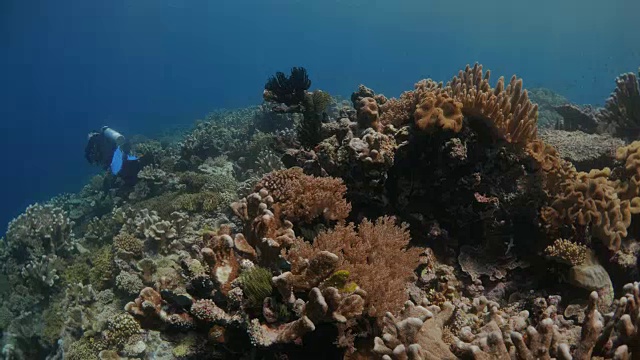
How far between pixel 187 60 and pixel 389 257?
188 m

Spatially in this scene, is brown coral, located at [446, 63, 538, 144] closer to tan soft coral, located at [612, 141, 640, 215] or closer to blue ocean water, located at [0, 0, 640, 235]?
tan soft coral, located at [612, 141, 640, 215]

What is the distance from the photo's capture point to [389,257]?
3867mm

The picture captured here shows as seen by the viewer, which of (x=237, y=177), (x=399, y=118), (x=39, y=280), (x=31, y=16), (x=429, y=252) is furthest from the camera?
(x=31, y=16)

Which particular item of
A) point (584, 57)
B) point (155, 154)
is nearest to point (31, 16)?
point (155, 154)

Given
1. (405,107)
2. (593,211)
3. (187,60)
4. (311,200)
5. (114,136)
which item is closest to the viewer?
(311,200)

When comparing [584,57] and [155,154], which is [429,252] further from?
[584,57]

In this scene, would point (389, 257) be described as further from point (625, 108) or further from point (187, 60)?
point (187, 60)

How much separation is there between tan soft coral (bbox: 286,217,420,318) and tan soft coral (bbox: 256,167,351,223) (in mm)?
515

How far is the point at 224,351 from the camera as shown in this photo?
365 cm

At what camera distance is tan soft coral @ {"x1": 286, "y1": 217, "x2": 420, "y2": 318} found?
3426 millimetres

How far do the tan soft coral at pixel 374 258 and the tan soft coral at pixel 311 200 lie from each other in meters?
0.51

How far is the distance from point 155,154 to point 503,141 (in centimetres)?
1400

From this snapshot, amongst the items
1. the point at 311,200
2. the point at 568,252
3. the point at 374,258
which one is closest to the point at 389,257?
the point at 374,258

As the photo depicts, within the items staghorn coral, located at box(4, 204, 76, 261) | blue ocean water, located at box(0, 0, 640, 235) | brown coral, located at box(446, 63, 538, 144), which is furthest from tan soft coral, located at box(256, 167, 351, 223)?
blue ocean water, located at box(0, 0, 640, 235)
